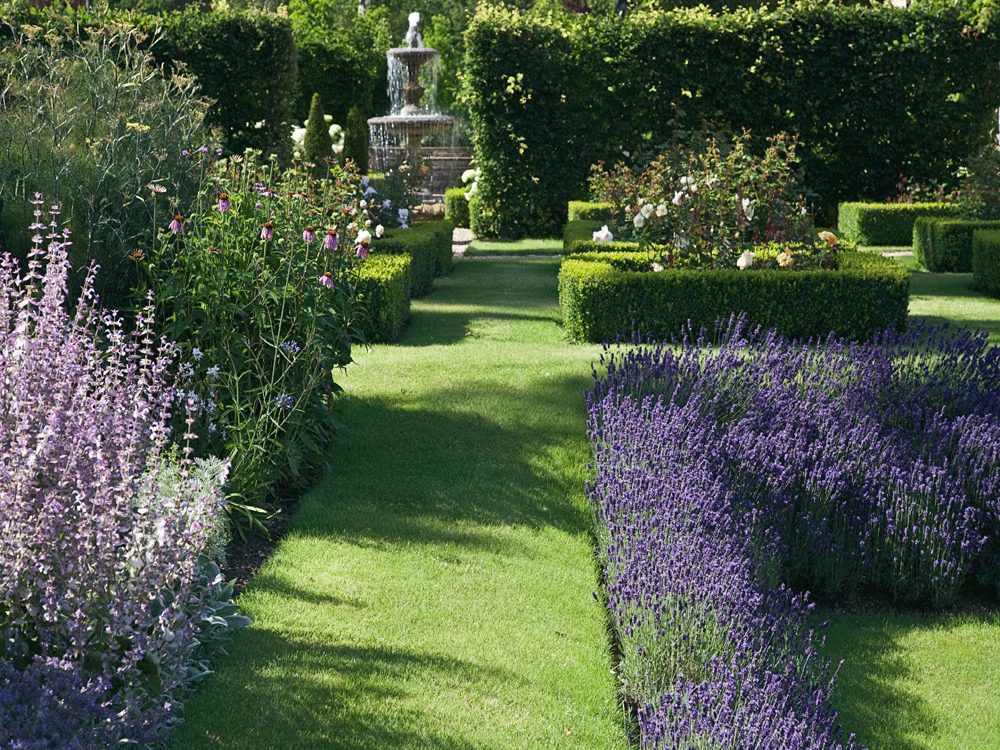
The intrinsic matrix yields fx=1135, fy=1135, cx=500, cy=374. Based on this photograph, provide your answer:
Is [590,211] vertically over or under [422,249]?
over

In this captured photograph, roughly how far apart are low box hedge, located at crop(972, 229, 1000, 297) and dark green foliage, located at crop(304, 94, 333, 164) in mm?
8213

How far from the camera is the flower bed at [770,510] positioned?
11.8 feet

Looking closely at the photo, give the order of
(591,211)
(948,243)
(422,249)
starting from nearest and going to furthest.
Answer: (422,249), (948,243), (591,211)

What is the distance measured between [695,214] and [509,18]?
9.28 metres

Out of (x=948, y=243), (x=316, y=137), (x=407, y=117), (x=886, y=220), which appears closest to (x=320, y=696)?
(x=948, y=243)

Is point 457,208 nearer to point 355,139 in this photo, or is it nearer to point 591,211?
point 355,139

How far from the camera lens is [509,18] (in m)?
18.4

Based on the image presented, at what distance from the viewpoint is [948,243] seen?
46.9 feet

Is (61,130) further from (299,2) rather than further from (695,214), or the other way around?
(299,2)

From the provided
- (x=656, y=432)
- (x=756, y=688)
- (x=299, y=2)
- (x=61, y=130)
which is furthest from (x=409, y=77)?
(x=756, y=688)

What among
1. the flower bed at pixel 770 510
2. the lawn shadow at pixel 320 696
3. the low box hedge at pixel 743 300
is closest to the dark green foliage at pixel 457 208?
the low box hedge at pixel 743 300

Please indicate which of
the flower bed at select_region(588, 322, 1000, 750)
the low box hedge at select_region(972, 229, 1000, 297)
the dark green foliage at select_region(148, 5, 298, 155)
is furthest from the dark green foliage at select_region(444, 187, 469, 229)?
the flower bed at select_region(588, 322, 1000, 750)

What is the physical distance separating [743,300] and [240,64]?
10756mm

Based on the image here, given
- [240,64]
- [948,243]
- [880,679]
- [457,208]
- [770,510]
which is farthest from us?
[457,208]
